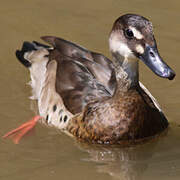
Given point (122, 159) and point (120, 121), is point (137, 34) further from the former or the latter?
point (122, 159)

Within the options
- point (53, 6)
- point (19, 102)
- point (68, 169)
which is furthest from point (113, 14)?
point (68, 169)

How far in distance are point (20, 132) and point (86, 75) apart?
1.03 m

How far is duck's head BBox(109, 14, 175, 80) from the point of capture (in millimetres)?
6008

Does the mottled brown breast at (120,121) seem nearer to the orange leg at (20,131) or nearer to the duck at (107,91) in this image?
the duck at (107,91)

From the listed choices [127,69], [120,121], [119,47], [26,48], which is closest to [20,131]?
[120,121]

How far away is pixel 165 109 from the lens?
7508mm

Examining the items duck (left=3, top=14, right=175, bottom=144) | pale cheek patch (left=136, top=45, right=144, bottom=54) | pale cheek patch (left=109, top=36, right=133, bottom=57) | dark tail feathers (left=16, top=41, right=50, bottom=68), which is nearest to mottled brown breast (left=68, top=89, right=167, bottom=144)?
duck (left=3, top=14, right=175, bottom=144)

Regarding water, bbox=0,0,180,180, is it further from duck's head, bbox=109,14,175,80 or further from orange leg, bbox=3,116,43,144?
duck's head, bbox=109,14,175,80

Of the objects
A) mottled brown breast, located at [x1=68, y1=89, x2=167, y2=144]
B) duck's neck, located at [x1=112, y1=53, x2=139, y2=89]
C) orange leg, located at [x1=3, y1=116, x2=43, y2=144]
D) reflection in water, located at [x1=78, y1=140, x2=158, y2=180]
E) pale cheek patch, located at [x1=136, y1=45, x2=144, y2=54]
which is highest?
pale cheek patch, located at [x1=136, y1=45, x2=144, y2=54]

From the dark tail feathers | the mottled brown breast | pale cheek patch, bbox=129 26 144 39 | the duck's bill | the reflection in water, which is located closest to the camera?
the duck's bill

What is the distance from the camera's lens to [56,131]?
280 inches

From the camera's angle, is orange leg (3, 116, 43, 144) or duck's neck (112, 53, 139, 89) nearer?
duck's neck (112, 53, 139, 89)

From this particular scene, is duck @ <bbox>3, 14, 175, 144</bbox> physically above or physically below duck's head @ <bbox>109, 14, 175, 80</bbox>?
below

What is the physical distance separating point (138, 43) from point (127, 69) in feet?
1.42
